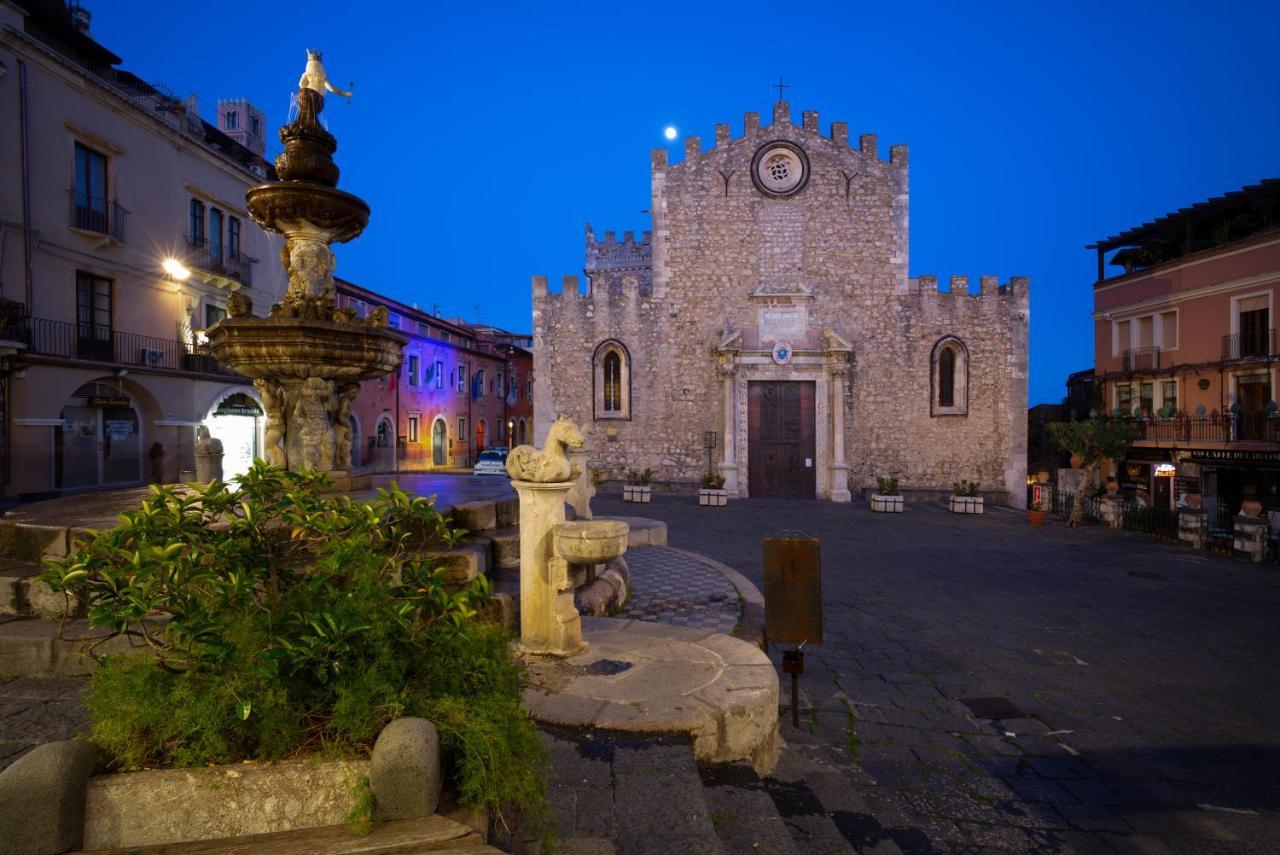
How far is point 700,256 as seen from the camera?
21328mm

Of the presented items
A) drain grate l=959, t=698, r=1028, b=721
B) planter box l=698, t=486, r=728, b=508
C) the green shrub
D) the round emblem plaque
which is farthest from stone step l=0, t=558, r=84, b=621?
the round emblem plaque

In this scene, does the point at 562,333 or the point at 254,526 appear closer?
the point at 254,526

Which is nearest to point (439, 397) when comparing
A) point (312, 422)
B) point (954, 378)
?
Result: point (954, 378)

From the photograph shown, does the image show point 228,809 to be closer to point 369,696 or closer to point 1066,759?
point 369,696

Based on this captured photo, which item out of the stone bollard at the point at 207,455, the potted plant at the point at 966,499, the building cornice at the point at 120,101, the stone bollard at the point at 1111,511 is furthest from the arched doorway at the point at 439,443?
the stone bollard at the point at 1111,511

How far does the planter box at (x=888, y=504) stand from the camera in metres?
18.1

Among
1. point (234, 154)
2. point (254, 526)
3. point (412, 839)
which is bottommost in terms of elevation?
point (412, 839)

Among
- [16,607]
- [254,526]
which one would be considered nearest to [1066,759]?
[254,526]

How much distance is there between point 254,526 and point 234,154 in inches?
1083

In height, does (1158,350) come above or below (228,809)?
above

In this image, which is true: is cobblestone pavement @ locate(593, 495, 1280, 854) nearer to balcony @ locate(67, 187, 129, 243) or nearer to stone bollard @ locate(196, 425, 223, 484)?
stone bollard @ locate(196, 425, 223, 484)

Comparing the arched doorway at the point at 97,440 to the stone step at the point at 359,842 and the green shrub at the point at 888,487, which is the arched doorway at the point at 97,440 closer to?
the stone step at the point at 359,842

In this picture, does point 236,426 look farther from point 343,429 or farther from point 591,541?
point 591,541

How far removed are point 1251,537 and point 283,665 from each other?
16732mm
